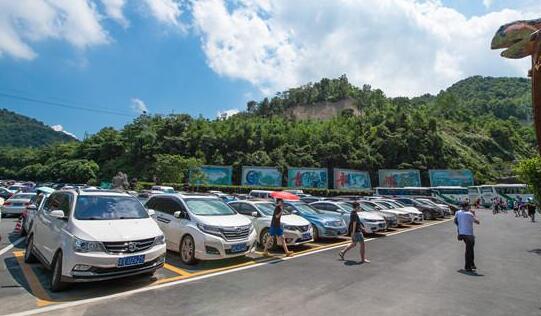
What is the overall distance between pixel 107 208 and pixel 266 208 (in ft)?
21.6

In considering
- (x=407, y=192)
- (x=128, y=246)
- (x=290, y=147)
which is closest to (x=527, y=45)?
(x=128, y=246)

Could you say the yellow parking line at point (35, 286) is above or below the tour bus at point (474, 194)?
below

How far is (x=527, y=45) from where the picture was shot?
7.02m

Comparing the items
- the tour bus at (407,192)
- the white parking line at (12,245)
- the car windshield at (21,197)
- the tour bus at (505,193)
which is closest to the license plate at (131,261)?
the white parking line at (12,245)

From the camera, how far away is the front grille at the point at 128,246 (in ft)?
21.4

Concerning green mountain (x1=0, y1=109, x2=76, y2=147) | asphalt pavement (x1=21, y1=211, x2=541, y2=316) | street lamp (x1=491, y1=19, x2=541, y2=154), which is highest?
green mountain (x1=0, y1=109, x2=76, y2=147)

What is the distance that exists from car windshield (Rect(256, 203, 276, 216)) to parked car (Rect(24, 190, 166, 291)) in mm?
5486

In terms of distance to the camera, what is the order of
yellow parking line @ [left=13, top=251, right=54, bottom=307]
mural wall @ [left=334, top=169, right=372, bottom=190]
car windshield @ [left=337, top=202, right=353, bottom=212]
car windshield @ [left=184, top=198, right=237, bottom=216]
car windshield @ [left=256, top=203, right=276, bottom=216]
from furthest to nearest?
mural wall @ [left=334, top=169, right=372, bottom=190] → car windshield @ [left=337, top=202, right=353, bottom=212] → car windshield @ [left=256, top=203, right=276, bottom=216] → car windshield @ [left=184, top=198, right=237, bottom=216] → yellow parking line @ [left=13, top=251, right=54, bottom=307]

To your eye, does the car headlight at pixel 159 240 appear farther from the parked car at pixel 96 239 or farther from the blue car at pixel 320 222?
the blue car at pixel 320 222

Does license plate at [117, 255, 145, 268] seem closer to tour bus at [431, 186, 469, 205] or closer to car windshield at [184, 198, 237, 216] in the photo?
car windshield at [184, 198, 237, 216]

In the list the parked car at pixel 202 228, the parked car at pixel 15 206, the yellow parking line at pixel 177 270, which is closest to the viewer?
the yellow parking line at pixel 177 270

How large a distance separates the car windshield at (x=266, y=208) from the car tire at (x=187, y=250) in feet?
13.0

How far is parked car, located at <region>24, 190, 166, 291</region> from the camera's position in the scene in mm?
6348

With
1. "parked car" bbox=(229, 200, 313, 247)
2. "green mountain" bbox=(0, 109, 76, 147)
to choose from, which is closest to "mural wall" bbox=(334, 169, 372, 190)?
"parked car" bbox=(229, 200, 313, 247)
